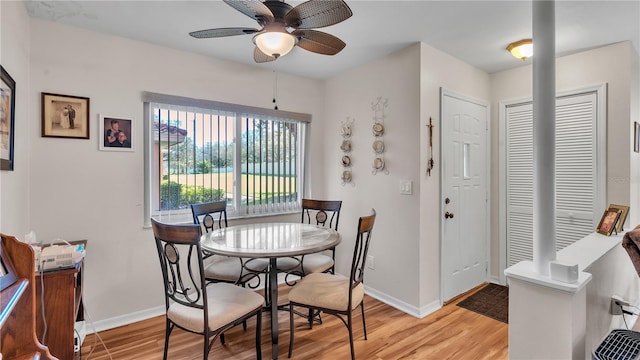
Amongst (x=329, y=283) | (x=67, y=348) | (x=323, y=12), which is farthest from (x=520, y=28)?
(x=67, y=348)

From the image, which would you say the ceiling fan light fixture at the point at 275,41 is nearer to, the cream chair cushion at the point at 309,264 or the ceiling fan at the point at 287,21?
the ceiling fan at the point at 287,21

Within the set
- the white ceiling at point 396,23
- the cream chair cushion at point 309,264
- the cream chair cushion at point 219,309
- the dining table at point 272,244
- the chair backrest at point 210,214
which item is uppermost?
the white ceiling at point 396,23

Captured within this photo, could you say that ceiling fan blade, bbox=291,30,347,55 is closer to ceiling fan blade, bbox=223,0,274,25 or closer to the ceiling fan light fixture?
the ceiling fan light fixture

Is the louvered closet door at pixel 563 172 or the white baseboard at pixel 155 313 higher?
the louvered closet door at pixel 563 172

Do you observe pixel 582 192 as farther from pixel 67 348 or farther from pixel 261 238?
pixel 67 348

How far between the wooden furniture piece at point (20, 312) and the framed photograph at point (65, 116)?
1.81 meters

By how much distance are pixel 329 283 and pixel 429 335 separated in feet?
3.14

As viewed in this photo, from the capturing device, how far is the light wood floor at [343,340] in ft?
7.07

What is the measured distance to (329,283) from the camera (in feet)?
7.26

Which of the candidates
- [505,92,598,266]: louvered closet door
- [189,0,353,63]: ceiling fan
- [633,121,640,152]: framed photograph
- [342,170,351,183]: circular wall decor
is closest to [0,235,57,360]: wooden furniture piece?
[189,0,353,63]: ceiling fan

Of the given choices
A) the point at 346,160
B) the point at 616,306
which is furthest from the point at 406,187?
the point at 616,306

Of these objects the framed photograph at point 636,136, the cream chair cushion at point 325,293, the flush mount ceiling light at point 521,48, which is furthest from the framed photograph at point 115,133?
the framed photograph at point 636,136

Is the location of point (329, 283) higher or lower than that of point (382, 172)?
lower

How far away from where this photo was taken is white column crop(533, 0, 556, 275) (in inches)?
59.7
